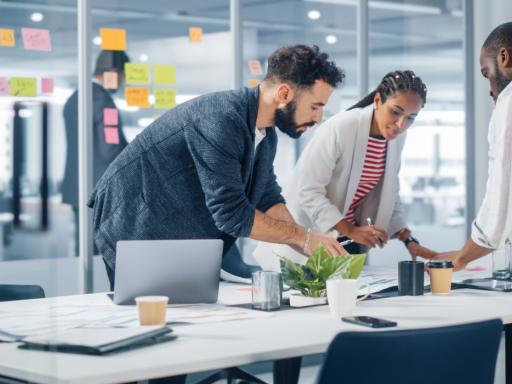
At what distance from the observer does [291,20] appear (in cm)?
520

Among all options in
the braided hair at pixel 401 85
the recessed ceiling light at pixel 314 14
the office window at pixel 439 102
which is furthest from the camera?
the office window at pixel 439 102

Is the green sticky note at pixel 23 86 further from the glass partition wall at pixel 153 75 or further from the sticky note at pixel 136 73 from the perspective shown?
the sticky note at pixel 136 73

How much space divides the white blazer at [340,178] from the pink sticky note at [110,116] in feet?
3.84

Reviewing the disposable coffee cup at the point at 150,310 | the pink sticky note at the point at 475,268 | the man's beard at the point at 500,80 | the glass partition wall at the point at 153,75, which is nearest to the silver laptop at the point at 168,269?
the disposable coffee cup at the point at 150,310

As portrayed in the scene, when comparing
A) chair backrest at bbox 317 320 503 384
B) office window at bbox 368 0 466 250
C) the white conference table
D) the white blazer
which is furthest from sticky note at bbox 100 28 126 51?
chair backrest at bbox 317 320 503 384

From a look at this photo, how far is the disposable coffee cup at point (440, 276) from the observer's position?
260 centimetres

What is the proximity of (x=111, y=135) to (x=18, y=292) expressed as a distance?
4.99 ft

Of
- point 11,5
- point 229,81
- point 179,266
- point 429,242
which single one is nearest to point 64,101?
point 11,5

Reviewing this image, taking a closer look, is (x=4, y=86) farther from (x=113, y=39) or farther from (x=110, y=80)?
(x=113, y=39)

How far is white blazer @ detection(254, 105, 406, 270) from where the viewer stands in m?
3.31

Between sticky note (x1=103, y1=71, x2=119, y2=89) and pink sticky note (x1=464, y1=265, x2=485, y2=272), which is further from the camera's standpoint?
sticky note (x1=103, y1=71, x2=119, y2=89)

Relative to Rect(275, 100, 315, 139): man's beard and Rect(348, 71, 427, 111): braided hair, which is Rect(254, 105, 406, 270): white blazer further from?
Rect(275, 100, 315, 139): man's beard

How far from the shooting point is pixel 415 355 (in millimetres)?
1571

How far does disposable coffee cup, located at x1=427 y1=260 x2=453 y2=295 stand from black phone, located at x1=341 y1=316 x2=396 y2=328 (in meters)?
0.58
